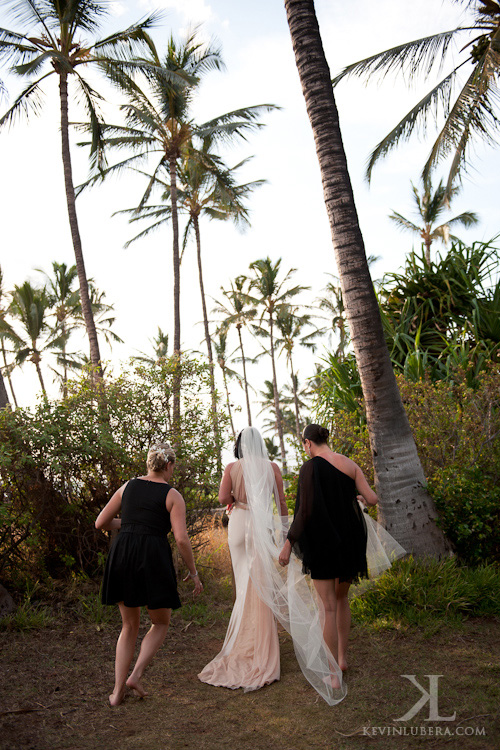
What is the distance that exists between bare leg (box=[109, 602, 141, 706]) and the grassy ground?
0.12 meters

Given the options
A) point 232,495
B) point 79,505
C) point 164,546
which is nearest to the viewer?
point 164,546

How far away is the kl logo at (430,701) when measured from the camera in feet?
11.5

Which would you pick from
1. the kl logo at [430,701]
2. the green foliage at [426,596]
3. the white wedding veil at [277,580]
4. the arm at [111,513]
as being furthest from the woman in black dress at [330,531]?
the arm at [111,513]

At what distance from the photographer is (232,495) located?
4.98 metres

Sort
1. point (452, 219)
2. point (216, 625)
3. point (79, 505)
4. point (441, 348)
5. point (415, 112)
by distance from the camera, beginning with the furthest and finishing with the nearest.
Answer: point (452, 219), point (415, 112), point (441, 348), point (79, 505), point (216, 625)

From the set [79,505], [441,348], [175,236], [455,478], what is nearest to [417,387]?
[455,478]

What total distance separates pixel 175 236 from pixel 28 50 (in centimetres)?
781

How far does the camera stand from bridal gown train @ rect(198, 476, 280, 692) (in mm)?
4434

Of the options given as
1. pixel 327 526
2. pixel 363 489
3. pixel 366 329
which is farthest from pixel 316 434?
pixel 366 329

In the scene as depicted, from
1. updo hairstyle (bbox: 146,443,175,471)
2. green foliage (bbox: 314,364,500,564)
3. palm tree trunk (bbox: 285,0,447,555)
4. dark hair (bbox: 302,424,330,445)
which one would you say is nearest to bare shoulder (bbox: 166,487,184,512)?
updo hairstyle (bbox: 146,443,175,471)

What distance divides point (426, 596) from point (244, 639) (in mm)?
1659

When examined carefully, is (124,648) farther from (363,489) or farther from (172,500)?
(363,489)

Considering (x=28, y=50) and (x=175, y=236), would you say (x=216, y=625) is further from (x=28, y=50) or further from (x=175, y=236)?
(x=175, y=236)

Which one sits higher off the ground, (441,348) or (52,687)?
(441,348)
